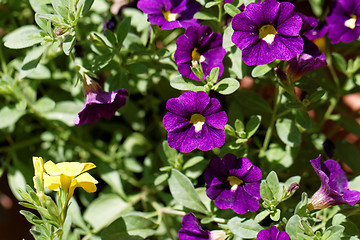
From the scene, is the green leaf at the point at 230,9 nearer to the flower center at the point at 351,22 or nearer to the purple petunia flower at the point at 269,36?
the purple petunia flower at the point at 269,36

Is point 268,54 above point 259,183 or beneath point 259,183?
above

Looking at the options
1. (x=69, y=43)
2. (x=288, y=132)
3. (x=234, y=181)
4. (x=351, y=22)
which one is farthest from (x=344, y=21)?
(x=69, y=43)

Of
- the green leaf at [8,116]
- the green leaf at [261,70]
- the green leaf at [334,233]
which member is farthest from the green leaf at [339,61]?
the green leaf at [8,116]

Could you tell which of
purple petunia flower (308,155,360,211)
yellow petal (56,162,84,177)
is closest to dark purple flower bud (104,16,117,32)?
yellow petal (56,162,84,177)

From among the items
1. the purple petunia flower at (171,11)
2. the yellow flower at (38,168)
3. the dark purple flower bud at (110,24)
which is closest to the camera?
the yellow flower at (38,168)

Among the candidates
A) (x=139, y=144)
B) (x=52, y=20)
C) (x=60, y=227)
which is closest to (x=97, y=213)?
(x=139, y=144)

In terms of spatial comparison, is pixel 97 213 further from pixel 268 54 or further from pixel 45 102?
pixel 268 54
